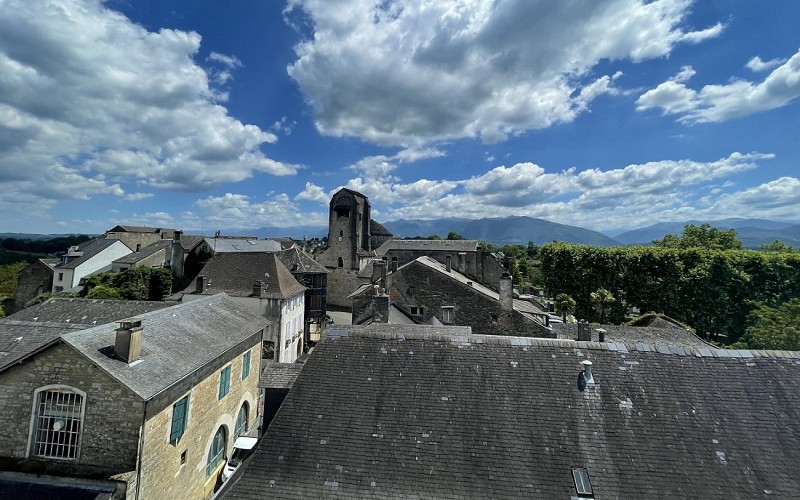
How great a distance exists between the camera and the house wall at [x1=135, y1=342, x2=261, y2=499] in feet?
34.1

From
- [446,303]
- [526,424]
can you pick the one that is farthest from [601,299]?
[526,424]

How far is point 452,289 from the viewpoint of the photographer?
71.9 feet

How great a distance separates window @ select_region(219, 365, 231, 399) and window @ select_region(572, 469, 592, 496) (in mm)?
13333

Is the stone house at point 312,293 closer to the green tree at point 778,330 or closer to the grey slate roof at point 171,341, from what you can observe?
the grey slate roof at point 171,341

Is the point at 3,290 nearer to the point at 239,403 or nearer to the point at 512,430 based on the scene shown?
the point at 239,403

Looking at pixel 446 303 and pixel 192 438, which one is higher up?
pixel 446 303

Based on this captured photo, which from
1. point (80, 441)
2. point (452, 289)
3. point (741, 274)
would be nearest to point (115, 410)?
point (80, 441)

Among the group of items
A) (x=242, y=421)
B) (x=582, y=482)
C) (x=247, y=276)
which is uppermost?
(x=247, y=276)

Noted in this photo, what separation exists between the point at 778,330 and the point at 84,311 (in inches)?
1703

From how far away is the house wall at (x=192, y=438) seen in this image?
10.4 meters

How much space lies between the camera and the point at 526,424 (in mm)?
7527

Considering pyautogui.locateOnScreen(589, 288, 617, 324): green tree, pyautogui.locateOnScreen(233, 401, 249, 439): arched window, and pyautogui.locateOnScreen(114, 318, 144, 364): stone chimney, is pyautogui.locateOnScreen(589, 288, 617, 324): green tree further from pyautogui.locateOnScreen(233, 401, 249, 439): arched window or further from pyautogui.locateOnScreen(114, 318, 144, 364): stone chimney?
pyautogui.locateOnScreen(114, 318, 144, 364): stone chimney

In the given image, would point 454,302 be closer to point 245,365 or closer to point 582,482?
point 245,365

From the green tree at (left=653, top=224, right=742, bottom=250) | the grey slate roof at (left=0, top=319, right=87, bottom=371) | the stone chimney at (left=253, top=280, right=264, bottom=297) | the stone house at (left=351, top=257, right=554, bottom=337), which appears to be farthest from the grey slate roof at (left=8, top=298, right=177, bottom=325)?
the green tree at (left=653, top=224, right=742, bottom=250)
